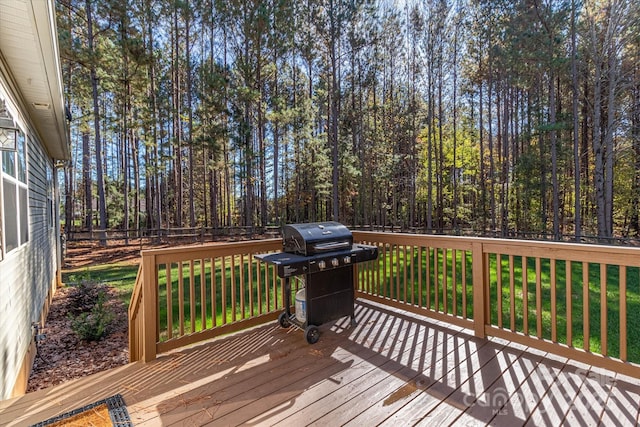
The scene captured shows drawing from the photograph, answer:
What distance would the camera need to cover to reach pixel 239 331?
3.23 metres

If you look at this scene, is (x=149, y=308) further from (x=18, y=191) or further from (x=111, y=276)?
(x=111, y=276)

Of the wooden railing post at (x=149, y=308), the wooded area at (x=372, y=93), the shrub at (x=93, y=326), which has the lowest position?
the shrub at (x=93, y=326)

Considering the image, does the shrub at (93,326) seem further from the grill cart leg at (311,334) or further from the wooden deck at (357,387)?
the grill cart leg at (311,334)

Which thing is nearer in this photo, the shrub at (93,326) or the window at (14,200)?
the window at (14,200)

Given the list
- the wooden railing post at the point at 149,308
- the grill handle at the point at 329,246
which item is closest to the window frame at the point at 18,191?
the wooden railing post at the point at 149,308

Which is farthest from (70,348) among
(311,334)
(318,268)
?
(318,268)

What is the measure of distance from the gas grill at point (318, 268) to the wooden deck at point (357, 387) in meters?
0.28

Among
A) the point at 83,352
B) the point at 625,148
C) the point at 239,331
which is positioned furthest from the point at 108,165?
the point at 625,148

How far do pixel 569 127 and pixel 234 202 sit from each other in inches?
860

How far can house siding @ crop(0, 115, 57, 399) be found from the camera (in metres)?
2.57

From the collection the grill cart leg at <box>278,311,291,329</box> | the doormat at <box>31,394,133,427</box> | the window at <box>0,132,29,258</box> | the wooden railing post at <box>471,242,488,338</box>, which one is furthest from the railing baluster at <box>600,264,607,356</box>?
the window at <box>0,132,29,258</box>

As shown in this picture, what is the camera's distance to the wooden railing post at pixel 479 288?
296 cm

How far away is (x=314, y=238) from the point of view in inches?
Result: 118

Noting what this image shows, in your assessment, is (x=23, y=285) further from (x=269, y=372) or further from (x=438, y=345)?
(x=438, y=345)
